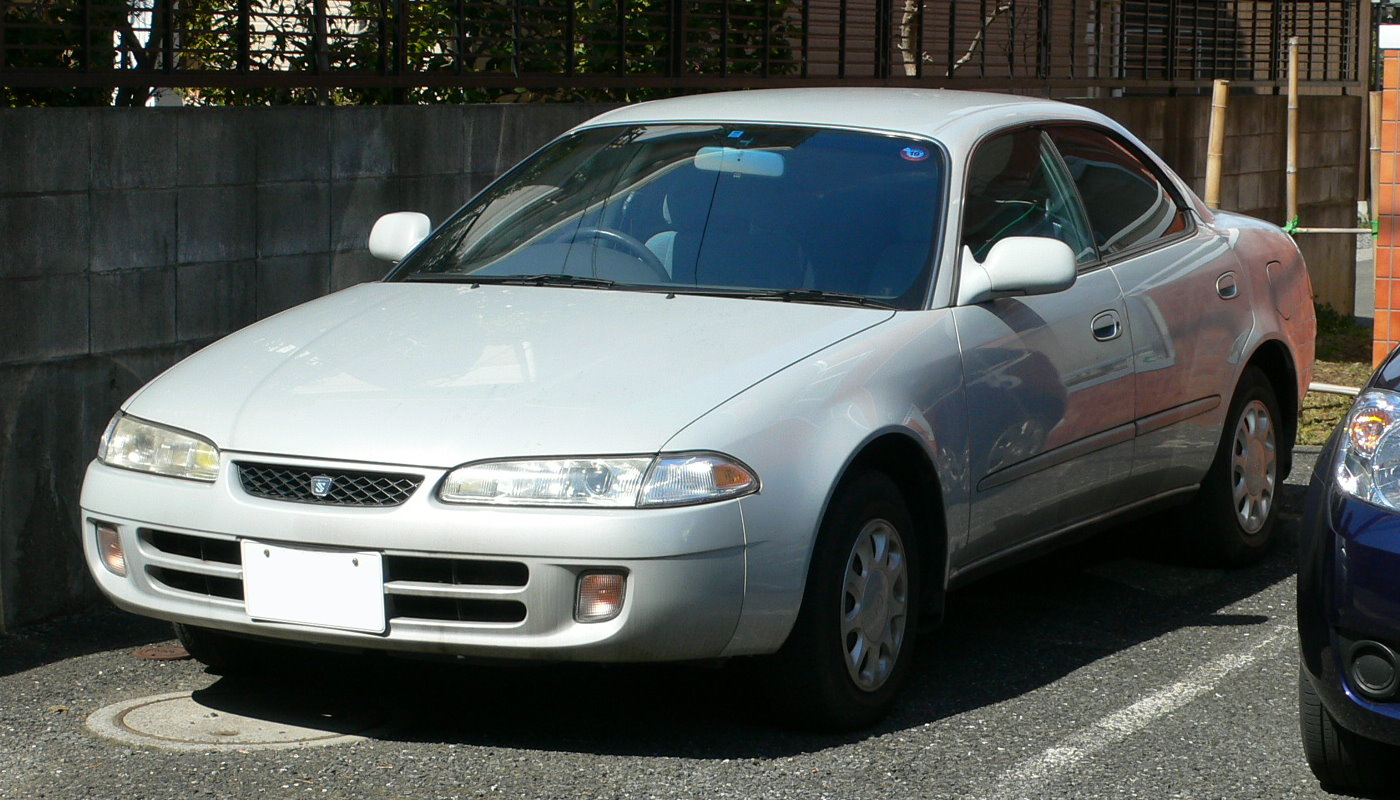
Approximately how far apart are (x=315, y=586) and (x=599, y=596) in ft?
2.06

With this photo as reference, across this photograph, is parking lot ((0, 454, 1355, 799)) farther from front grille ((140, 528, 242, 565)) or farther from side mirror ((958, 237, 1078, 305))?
side mirror ((958, 237, 1078, 305))

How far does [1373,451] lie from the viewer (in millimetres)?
3988

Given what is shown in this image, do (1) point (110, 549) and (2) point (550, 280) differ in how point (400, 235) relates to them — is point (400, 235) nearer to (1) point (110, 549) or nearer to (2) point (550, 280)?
(2) point (550, 280)

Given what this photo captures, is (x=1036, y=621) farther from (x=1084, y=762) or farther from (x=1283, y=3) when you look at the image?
(x=1283, y=3)

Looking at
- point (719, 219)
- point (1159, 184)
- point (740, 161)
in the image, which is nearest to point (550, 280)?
point (719, 219)

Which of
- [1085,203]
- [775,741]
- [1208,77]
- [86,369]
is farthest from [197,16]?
[1208,77]

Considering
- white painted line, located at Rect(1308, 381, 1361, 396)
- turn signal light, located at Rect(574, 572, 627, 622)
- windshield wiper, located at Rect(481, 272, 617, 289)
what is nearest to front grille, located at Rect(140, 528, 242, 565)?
turn signal light, located at Rect(574, 572, 627, 622)

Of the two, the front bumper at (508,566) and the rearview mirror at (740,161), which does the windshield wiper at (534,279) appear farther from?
the front bumper at (508,566)

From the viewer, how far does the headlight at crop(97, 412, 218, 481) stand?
4.46 metres

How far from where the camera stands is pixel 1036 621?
590 centimetres

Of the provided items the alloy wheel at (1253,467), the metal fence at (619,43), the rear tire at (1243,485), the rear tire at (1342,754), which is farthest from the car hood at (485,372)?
the alloy wheel at (1253,467)

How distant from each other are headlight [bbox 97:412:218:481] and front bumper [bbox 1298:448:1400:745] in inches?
93.8

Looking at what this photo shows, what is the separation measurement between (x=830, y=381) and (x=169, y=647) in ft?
7.32

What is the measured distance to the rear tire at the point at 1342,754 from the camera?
4.16 meters
